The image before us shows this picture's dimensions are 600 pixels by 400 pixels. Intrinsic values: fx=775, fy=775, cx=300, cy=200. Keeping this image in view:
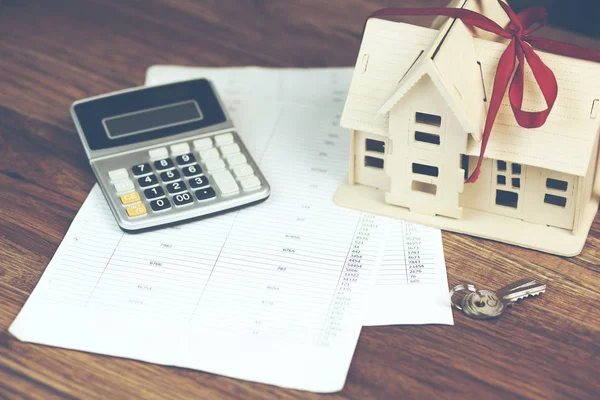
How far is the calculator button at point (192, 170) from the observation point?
86cm

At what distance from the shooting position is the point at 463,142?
2.52 feet

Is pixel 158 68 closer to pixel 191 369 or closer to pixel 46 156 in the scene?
pixel 46 156

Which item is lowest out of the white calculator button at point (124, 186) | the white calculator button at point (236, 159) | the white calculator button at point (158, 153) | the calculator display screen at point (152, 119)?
the white calculator button at point (236, 159)

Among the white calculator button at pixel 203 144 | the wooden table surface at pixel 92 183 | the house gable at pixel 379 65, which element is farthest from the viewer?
the white calculator button at pixel 203 144

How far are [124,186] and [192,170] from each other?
0.25 ft

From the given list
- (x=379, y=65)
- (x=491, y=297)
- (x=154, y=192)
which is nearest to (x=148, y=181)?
(x=154, y=192)

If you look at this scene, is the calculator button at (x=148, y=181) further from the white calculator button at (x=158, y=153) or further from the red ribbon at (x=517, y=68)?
the red ribbon at (x=517, y=68)

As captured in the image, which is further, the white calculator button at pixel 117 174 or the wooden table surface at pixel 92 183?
the white calculator button at pixel 117 174

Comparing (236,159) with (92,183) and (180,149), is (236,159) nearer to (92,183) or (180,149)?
(180,149)

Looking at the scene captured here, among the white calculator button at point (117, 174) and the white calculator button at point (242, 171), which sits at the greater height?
the white calculator button at point (117, 174)

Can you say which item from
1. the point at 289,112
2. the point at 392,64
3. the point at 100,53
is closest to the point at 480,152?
the point at 392,64

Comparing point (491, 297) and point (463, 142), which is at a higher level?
point (463, 142)

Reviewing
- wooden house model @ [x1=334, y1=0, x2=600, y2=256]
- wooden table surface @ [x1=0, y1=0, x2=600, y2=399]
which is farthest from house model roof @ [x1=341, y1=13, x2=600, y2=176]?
wooden table surface @ [x1=0, y1=0, x2=600, y2=399]

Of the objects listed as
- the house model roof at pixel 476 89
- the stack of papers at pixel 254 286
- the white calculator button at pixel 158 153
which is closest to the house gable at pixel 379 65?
the house model roof at pixel 476 89
